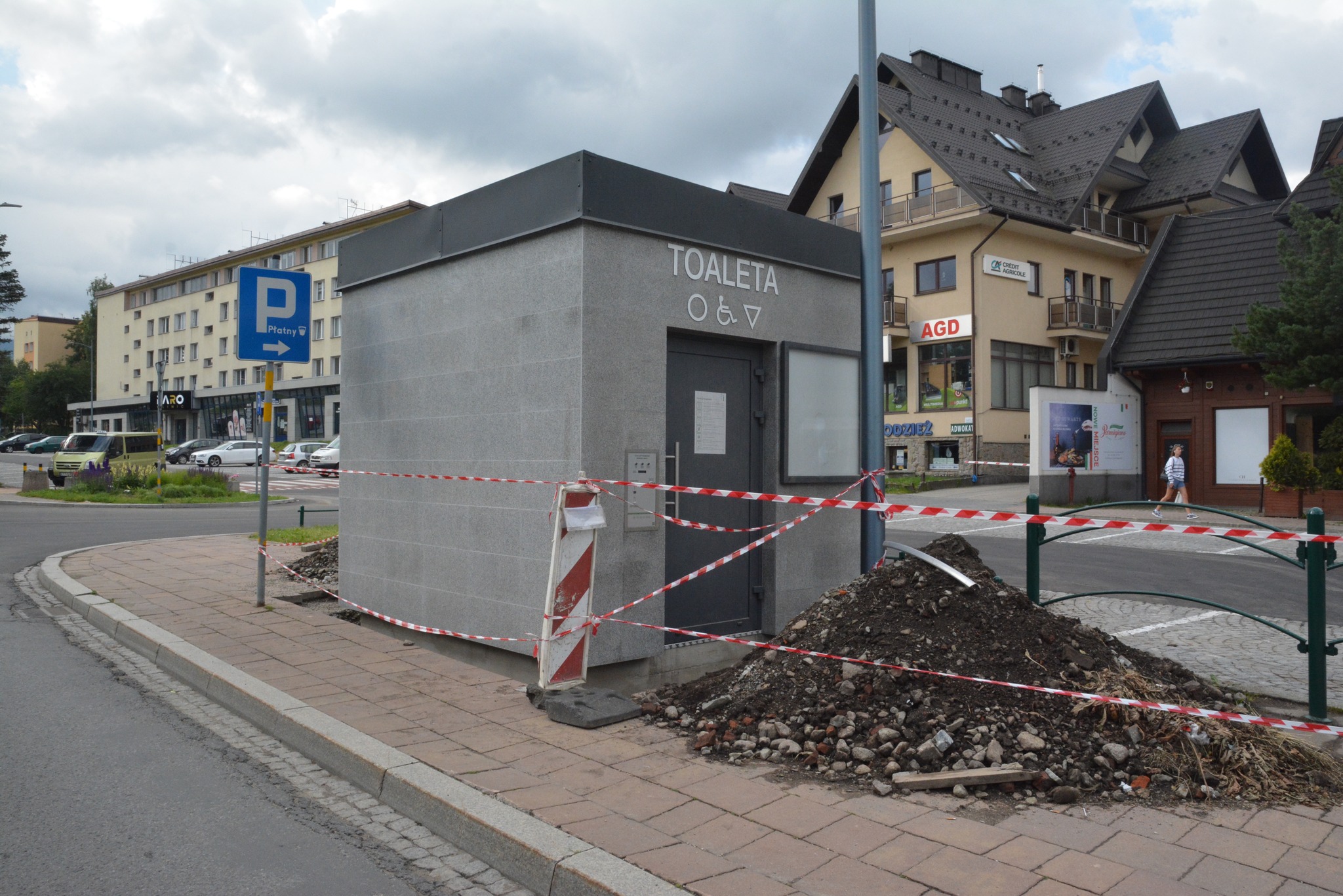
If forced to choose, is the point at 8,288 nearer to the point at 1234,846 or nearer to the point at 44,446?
the point at 44,446

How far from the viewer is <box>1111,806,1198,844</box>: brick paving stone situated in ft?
12.4

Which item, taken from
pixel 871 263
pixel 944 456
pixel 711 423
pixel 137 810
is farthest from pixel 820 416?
pixel 944 456

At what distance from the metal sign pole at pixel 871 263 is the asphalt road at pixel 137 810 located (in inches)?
186

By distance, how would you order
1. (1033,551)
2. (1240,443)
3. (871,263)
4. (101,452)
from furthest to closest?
1. (101,452)
2. (1240,443)
3. (871,263)
4. (1033,551)

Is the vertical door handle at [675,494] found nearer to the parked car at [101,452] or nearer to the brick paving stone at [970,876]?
the brick paving stone at [970,876]

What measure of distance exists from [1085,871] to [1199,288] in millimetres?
26376

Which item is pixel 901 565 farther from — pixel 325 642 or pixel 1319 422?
pixel 1319 422

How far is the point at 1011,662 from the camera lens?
5.02 metres

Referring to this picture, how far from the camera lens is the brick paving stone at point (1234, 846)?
3549 millimetres

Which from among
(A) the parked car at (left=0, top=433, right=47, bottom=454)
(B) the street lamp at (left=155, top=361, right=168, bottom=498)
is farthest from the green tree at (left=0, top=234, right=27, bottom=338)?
(B) the street lamp at (left=155, top=361, right=168, bottom=498)

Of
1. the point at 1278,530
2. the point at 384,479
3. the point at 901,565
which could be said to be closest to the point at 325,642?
the point at 384,479

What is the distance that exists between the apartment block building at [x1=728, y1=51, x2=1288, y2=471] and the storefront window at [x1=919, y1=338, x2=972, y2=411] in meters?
0.05

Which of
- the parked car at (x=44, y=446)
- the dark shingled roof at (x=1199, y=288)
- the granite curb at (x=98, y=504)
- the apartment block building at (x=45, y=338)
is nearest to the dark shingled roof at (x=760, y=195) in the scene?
the dark shingled roof at (x=1199, y=288)

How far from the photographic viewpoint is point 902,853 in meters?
3.58
